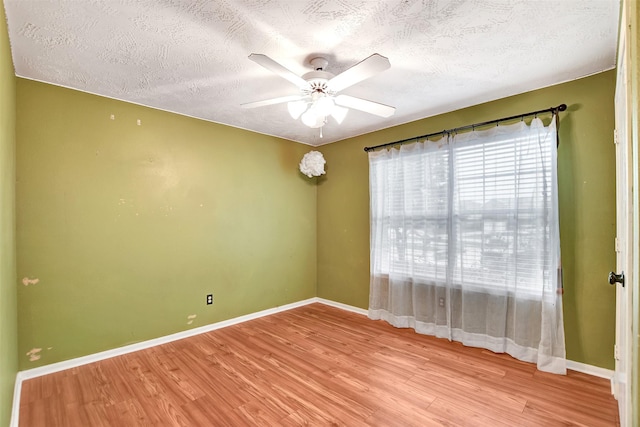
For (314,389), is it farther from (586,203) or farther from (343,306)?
(586,203)

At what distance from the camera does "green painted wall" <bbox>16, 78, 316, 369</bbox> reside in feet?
7.70

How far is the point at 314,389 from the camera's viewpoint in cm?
213

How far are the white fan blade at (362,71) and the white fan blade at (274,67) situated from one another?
19cm

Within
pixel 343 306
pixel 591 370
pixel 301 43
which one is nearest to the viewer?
pixel 301 43

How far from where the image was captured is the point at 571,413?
1.85 m

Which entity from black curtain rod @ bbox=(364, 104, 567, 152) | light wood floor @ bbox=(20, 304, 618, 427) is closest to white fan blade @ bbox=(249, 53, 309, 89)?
black curtain rod @ bbox=(364, 104, 567, 152)

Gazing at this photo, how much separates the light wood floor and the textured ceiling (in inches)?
91.4

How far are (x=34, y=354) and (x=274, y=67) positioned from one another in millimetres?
2900

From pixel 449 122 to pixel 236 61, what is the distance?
87.8 inches

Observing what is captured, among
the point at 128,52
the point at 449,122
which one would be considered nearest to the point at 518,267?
the point at 449,122

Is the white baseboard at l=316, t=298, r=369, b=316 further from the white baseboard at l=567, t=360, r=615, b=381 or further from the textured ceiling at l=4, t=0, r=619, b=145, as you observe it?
the textured ceiling at l=4, t=0, r=619, b=145

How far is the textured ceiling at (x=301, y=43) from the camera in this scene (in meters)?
1.58

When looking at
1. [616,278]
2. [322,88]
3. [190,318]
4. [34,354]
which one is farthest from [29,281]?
[616,278]

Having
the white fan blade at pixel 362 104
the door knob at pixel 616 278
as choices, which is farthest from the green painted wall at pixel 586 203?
the white fan blade at pixel 362 104
